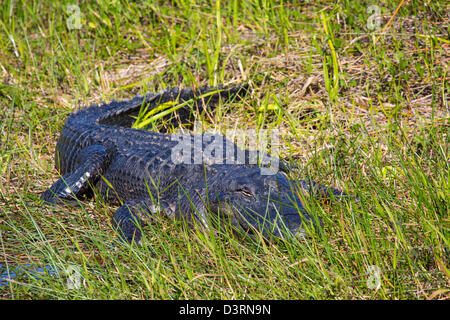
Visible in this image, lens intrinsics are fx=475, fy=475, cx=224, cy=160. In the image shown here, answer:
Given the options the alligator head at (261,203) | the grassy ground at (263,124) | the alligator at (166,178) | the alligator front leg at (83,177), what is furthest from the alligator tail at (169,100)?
the alligator head at (261,203)

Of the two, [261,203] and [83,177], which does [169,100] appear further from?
[261,203]

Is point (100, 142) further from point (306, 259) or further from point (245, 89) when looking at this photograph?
point (306, 259)

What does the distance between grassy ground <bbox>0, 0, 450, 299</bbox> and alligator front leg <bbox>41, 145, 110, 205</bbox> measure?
21cm

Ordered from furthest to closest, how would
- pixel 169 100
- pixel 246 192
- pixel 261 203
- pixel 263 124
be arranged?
1. pixel 169 100
2. pixel 263 124
3. pixel 246 192
4. pixel 261 203

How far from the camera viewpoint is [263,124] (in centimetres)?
413

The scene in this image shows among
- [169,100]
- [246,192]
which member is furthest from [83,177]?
[246,192]

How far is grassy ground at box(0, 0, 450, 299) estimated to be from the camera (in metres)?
2.08

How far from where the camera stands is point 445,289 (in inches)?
72.0

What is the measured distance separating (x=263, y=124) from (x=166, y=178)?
122 centimetres

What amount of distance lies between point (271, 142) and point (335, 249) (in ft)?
6.00

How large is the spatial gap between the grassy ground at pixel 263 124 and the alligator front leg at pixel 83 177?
212 millimetres

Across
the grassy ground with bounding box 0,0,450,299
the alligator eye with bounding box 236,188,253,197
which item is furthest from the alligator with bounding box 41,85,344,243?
the grassy ground with bounding box 0,0,450,299

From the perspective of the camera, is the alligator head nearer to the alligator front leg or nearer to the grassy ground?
the grassy ground

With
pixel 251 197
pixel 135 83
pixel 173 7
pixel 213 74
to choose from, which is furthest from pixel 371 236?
pixel 173 7
